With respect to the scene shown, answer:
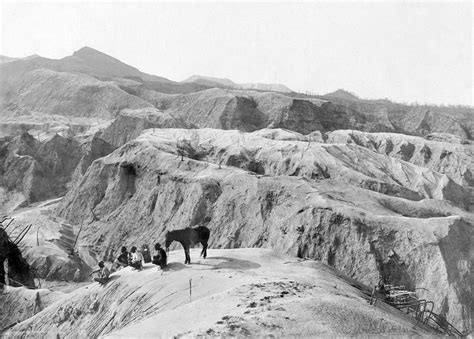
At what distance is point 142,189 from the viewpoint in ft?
125

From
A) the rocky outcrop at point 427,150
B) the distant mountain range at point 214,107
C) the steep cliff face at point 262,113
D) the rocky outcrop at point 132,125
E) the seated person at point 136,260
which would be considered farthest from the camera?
the distant mountain range at point 214,107

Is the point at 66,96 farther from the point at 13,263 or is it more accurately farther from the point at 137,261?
the point at 137,261

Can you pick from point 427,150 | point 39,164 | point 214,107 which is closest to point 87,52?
point 214,107

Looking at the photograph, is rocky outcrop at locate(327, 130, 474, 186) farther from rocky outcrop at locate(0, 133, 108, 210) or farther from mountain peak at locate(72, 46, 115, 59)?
mountain peak at locate(72, 46, 115, 59)

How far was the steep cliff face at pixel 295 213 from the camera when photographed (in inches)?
914

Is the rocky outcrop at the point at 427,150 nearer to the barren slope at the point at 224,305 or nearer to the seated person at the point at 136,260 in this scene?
the barren slope at the point at 224,305

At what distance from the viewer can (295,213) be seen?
2773cm

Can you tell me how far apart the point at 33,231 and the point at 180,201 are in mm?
10557

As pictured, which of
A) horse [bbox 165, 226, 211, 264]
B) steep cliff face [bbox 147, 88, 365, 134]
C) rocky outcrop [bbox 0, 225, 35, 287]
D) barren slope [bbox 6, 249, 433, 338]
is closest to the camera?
barren slope [bbox 6, 249, 433, 338]

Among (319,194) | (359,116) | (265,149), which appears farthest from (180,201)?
(359,116)

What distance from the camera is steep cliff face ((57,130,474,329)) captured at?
23.2 meters

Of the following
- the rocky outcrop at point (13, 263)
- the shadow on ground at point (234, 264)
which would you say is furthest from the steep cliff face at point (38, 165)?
the shadow on ground at point (234, 264)

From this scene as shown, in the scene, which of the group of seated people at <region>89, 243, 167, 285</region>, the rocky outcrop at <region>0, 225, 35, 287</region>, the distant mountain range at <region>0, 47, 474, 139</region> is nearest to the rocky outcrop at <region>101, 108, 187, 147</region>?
the distant mountain range at <region>0, 47, 474, 139</region>

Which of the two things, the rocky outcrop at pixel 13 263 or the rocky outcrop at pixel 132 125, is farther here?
the rocky outcrop at pixel 132 125
